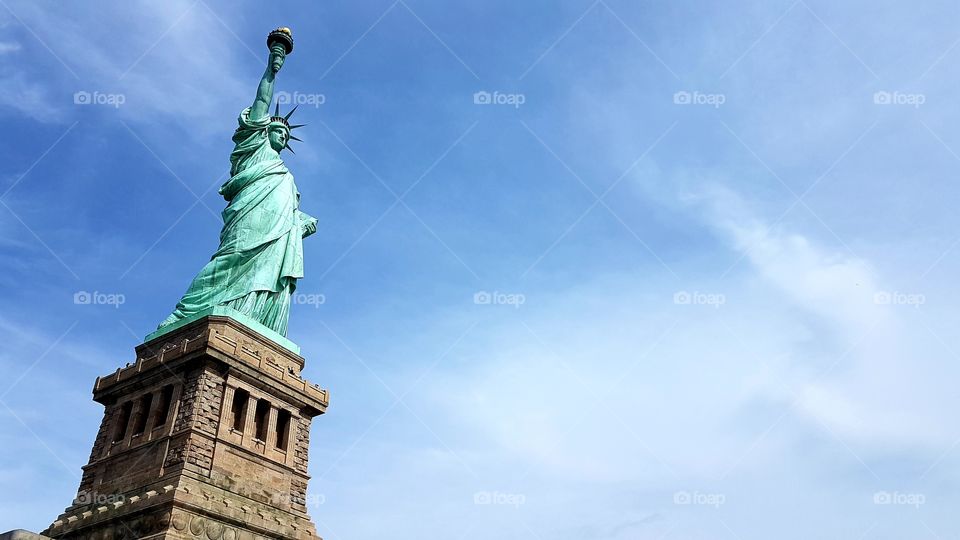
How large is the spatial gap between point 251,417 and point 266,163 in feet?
46.9

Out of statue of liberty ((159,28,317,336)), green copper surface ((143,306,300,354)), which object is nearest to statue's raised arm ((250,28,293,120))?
statue of liberty ((159,28,317,336))

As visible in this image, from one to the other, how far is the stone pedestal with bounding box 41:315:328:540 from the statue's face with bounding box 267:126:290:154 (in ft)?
40.1

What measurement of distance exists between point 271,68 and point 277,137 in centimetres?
477

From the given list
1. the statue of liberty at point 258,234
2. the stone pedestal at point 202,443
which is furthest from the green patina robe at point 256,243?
the stone pedestal at point 202,443

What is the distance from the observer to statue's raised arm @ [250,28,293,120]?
139 ft

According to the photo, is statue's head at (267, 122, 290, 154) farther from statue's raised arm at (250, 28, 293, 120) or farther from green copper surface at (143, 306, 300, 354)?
green copper surface at (143, 306, 300, 354)

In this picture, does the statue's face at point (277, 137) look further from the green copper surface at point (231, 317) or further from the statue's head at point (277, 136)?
the green copper surface at point (231, 317)

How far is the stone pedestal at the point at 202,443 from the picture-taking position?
88.5 feet

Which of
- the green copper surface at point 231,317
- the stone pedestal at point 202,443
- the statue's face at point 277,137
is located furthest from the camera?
the statue's face at point 277,137

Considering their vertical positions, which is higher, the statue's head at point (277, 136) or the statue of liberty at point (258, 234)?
the statue's head at point (277, 136)

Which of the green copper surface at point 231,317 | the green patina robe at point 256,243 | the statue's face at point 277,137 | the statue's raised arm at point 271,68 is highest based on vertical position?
the statue's raised arm at point 271,68

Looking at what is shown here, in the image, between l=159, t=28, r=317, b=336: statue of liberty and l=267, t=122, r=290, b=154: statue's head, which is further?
l=267, t=122, r=290, b=154: statue's head

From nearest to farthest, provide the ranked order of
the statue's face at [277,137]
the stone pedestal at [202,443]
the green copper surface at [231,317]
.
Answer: the stone pedestal at [202,443] → the green copper surface at [231,317] → the statue's face at [277,137]

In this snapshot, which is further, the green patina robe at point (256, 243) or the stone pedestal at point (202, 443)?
the green patina robe at point (256, 243)
